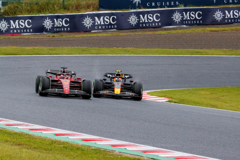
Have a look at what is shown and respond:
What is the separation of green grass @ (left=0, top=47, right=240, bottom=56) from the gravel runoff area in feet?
5.90

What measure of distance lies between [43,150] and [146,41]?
25.6 m

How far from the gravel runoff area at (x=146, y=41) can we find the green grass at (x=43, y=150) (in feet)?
74.0

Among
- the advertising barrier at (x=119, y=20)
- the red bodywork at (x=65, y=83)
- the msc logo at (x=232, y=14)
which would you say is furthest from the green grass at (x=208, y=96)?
the msc logo at (x=232, y=14)

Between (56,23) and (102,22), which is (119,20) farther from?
(56,23)

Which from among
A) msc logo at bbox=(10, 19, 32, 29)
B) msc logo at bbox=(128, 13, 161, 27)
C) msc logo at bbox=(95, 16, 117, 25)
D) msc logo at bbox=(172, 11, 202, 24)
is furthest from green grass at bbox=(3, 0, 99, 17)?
msc logo at bbox=(172, 11, 202, 24)

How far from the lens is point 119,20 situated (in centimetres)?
3603

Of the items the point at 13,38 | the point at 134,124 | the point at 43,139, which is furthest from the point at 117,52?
the point at 43,139

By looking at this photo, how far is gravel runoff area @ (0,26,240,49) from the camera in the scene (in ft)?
98.6

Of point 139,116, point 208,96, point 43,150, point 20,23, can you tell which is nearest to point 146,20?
point 20,23

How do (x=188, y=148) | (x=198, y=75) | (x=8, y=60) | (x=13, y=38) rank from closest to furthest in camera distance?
(x=188, y=148), (x=198, y=75), (x=8, y=60), (x=13, y=38)

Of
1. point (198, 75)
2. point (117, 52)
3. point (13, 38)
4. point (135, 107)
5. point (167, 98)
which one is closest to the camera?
point (135, 107)

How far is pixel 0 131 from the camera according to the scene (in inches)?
319

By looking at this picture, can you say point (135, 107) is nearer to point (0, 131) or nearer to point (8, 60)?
point (0, 131)

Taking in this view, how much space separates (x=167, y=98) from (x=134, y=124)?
5.50 meters
